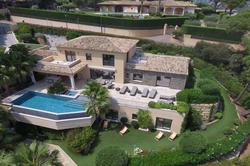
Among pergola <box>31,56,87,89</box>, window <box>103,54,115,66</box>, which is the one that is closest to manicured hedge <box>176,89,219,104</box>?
window <box>103,54,115,66</box>

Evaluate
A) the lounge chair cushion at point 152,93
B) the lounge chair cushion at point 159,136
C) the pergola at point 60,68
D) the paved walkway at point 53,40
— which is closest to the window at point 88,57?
the pergola at point 60,68

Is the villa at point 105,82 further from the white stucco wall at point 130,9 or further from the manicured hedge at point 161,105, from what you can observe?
the white stucco wall at point 130,9

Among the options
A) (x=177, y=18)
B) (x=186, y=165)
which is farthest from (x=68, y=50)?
(x=177, y=18)

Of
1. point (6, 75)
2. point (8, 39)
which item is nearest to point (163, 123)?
point (6, 75)

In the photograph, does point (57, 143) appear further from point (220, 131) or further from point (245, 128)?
point (245, 128)

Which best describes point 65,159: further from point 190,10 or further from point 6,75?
point 190,10

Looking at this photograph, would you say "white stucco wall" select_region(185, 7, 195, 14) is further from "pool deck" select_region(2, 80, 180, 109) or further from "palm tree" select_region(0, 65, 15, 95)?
"palm tree" select_region(0, 65, 15, 95)
